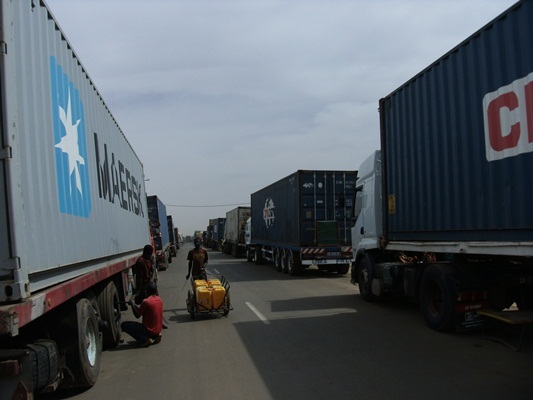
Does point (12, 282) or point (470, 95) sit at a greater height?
point (470, 95)

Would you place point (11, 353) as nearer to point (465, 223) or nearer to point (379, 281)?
point (465, 223)

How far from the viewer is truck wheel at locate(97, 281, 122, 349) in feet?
21.9

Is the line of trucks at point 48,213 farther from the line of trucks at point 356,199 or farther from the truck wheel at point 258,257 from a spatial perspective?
the truck wheel at point 258,257

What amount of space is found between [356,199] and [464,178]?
4965 mm

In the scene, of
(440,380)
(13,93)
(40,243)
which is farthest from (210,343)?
(13,93)

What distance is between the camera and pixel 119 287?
860 cm

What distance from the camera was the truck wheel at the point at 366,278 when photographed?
10.6m

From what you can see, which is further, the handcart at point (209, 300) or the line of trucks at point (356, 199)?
the handcart at point (209, 300)

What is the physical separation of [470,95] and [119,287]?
21.7ft

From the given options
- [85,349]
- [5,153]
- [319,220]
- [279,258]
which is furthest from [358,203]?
[5,153]

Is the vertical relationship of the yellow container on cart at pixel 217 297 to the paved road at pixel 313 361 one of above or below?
above

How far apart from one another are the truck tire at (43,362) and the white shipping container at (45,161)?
591 mm

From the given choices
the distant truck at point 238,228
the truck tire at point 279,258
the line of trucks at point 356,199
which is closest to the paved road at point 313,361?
the line of trucks at point 356,199

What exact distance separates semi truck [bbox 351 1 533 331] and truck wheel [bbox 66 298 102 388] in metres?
5.08
